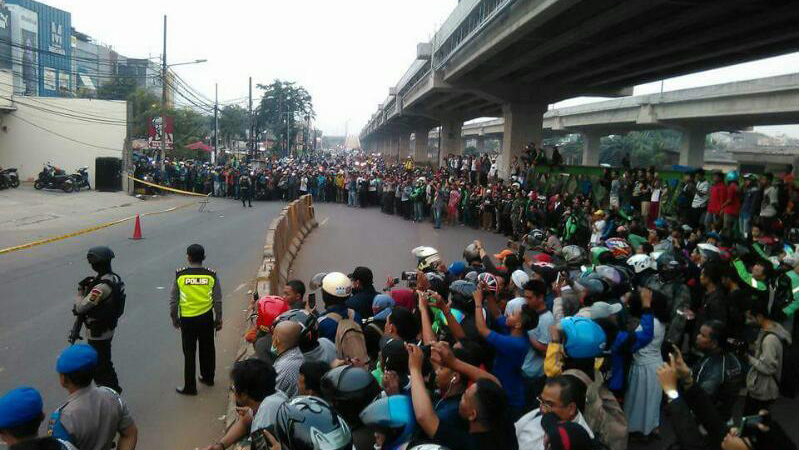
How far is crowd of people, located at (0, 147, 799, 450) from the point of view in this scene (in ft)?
10.5

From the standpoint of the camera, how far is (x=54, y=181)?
99.2 ft

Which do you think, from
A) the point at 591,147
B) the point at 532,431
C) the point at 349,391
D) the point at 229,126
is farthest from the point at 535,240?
the point at 229,126

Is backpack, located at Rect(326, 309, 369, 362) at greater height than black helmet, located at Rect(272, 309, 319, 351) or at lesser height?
lesser

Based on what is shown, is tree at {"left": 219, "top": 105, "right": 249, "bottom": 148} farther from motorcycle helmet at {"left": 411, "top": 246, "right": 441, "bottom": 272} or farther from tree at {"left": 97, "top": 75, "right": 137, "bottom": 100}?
motorcycle helmet at {"left": 411, "top": 246, "right": 441, "bottom": 272}

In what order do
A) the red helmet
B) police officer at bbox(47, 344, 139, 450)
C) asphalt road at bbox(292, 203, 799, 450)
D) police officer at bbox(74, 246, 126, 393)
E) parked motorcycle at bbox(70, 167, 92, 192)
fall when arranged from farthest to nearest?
1. parked motorcycle at bbox(70, 167, 92, 192)
2. asphalt road at bbox(292, 203, 799, 450)
3. police officer at bbox(74, 246, 126, 393)
4. the red helmet
5. police officer at bbox(47, 344, 139, 450)

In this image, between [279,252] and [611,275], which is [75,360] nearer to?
[611,275]

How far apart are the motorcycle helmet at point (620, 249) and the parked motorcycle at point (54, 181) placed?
28960mm

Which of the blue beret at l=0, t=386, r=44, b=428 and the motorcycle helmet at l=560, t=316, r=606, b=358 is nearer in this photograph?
the blue beret at l=0, t=386, r=44, b=428

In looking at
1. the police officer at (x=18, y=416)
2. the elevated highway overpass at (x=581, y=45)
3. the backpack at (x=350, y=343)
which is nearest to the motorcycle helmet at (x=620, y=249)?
the backpack at (x=350, y=343)

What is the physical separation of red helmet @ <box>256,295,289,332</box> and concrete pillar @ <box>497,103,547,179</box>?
87.0ft

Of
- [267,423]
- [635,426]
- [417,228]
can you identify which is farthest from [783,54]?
[267,423]

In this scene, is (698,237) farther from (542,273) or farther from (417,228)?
(417,228)

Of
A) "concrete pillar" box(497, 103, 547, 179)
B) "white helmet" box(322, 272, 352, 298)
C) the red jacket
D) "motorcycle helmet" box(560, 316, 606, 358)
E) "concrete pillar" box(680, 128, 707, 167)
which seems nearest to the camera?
"motorcycle helmet" box(560, 316, 606, 358)

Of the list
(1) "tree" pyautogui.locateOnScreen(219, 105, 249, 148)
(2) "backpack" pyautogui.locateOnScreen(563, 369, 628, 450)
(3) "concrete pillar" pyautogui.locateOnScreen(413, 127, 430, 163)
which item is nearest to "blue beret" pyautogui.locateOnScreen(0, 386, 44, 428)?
(2) "backpack" pyautogui.locateOnScreen(563, 369, 628, 450)
